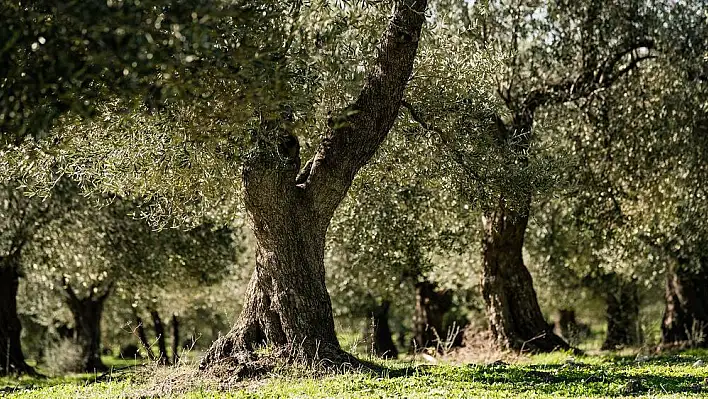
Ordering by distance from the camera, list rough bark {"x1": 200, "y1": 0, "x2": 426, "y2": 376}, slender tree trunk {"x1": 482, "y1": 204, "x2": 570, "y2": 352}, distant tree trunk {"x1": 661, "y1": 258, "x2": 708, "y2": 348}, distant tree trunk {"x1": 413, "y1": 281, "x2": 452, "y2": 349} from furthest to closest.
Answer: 1. distant tree trunk {"x1": 413, "y1": 281, "x2": 452, "y2": 349}
2. distant tree trunk {"x1": 661, "y1": 258, "x2": 708, "y2": 348}
3. slender tree trunk {"x1": 482, "y1": 204, "x2": 570, "y2": 352}
4. rough bark {"x1": 200, "y1": 0, "x2": 426, "y2": 376}

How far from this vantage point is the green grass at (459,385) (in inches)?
412

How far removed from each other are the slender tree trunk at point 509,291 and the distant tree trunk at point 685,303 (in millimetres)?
5321

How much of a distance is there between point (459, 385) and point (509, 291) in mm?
8679

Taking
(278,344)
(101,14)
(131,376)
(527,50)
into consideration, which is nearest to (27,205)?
(131,376)

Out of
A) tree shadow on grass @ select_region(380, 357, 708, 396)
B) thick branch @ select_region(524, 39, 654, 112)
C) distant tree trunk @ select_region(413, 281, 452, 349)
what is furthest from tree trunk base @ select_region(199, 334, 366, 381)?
distant tree trunk @ select_region(413, 281, 452, 349)

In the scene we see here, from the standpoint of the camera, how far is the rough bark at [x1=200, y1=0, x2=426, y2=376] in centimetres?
1240

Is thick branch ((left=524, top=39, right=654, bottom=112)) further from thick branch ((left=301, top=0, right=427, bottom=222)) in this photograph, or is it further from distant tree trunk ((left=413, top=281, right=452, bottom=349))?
distant tree trunk ((left=413, top=281, right=452, bottom=349))

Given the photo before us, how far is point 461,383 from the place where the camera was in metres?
11.4

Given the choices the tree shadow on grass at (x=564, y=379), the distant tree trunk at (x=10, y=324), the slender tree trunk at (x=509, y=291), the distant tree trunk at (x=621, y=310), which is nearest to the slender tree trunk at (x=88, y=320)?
the distant tree trunk at (x=10, y=324)

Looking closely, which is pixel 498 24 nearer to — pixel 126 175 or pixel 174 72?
pixel 126 175

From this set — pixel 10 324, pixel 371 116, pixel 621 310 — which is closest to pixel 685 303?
pixel 621 310

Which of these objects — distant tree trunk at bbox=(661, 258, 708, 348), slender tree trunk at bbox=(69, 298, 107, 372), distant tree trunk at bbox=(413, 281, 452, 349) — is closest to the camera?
distant tree trunk at bbox=(661, 258, 708, 348)

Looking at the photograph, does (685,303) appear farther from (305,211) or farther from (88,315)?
(88,315)

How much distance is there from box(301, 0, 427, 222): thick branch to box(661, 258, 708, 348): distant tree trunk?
1334 cm
